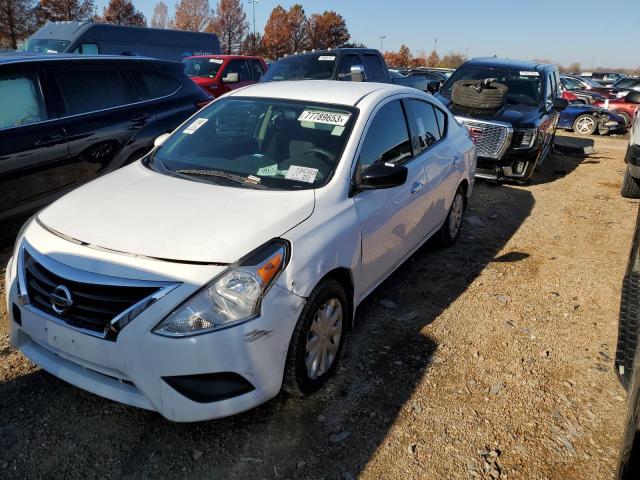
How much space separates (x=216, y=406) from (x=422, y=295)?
239 cm

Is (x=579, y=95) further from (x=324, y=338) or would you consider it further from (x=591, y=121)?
(x=324, y=338)

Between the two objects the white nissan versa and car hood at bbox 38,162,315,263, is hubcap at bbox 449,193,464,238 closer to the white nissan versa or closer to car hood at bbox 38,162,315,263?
the white nissan versa

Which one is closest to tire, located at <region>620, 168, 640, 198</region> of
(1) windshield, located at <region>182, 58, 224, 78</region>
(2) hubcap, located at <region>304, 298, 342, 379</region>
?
(2) hubcap, located at <region>304, 298, 342, 379</region>

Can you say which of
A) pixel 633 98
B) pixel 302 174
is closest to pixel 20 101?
pixel 302 174

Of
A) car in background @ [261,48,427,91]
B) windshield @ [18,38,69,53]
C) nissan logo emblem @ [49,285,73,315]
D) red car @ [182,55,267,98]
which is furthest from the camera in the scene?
windshield @ [18,38,69,53]

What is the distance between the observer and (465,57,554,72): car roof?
8.91 meters

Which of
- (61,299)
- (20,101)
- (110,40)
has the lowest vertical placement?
(61,299)

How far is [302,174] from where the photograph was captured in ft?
10.4

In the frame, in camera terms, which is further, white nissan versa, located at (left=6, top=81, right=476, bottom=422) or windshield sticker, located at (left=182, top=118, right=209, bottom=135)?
windshield sticker, located at (left=182, top=118, right=209, bottom=135)

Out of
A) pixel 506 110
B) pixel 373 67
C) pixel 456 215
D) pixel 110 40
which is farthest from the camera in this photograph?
pixel 110 40

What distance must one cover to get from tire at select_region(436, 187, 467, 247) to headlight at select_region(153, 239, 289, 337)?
306 centimetres

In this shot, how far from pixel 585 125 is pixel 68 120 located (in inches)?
575

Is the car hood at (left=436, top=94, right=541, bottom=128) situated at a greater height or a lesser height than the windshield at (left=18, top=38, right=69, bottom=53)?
lesser

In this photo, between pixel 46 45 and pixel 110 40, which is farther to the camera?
pixel 110 40
